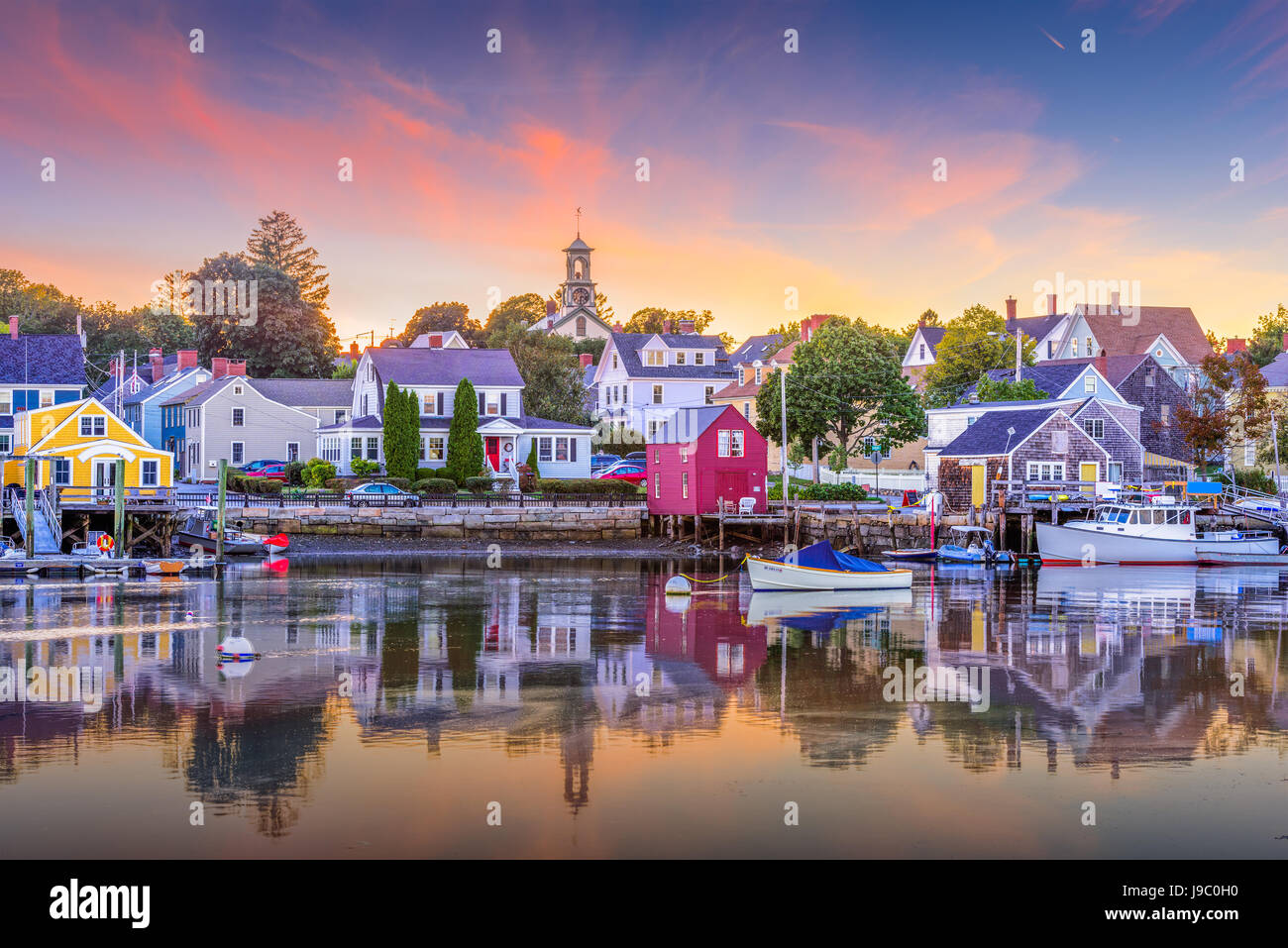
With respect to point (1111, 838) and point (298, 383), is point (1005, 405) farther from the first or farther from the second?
point (1111, 838)

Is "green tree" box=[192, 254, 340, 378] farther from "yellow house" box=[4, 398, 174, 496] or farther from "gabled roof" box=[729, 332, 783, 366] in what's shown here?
"yellow house" box=[4, 398, 174, 496]

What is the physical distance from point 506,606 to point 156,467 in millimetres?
31989

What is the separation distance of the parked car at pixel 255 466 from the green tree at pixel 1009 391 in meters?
43.3

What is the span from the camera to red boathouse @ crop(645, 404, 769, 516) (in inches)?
2628

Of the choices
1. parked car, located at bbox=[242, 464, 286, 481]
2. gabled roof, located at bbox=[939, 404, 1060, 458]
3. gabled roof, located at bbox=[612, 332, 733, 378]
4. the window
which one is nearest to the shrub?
parked car, located at bbox=[242, 464, 286, 481]

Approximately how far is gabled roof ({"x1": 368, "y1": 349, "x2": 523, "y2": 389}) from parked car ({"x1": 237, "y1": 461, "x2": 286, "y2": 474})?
322 inches

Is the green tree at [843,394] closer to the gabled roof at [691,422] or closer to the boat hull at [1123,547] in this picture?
the gabled roof at [691,422]

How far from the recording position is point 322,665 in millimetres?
27781

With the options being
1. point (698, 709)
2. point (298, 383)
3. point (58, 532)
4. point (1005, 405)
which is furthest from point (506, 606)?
point (298, 383)

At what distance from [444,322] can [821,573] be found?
306ft

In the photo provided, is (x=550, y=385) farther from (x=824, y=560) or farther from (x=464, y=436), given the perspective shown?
(x=824, y=560)

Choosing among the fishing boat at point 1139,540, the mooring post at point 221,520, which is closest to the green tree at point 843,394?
the fishing boat at point 1139,540

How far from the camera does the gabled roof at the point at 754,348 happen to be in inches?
5074
